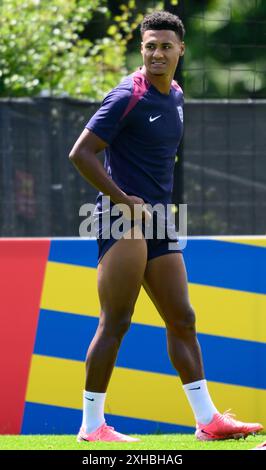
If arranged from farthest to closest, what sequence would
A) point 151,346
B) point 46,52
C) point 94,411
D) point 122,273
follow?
point 46,52 < point 151,346 < point 94,411 < point 122,273

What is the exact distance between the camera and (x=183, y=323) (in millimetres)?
5953

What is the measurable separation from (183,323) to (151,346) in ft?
3.69

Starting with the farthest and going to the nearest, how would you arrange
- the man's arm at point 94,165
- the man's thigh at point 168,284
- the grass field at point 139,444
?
the man's thigh at point 168,284 → the man's arm at point 94,165 → the grass field at point 139,444

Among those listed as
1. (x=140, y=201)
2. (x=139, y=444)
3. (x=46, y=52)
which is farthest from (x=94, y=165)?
(x=46, y=52)

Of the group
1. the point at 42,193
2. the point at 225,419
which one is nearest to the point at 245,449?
the point at 225,419

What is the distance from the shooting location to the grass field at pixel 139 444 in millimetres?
5531

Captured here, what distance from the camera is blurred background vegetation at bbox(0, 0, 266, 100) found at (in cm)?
1173

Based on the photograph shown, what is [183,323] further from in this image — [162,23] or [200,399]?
[162,23]

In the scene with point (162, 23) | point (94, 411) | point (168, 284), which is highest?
point (162, 23)

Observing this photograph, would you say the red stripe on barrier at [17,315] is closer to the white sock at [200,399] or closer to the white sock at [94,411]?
the white sock at [94,411]

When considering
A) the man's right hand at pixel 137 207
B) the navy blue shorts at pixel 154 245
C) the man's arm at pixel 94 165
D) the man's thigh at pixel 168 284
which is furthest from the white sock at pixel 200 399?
the man's arm at pixel 94 165

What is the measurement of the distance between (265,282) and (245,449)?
177cm

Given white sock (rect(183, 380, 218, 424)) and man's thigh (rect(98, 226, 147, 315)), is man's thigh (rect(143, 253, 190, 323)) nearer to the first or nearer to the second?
man's thigh (rect(98, 226, 147, 315))

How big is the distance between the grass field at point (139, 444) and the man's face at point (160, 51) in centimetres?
178
